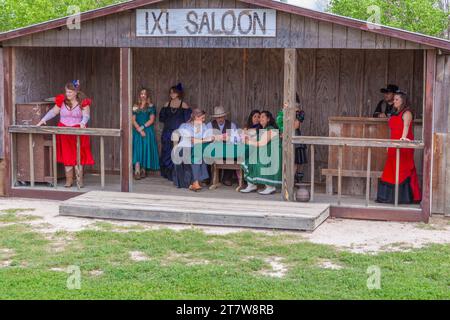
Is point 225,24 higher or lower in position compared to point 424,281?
higher

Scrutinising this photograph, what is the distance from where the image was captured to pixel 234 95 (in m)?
14.3

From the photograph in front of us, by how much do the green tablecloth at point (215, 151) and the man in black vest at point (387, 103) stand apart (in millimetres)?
2282

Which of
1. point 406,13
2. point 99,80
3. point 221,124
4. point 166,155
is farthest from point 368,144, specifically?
point 406,13

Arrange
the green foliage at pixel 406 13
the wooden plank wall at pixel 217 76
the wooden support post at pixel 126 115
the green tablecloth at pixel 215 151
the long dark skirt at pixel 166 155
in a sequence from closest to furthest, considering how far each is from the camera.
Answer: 1. the wooden support post at pixel 126 115
2. the green tablecloth at pixel 215 151
3. the wooden plank wall at pixel 217 76
4. the long dark skirt at pixel 166 155
5. the green foliage at pixel 406 13

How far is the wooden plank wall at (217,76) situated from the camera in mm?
14055

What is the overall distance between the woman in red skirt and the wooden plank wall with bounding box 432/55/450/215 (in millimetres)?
5337

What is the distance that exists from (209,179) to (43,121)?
2939mm

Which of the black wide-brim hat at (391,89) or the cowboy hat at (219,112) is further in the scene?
the cowboy hat at (219,112)

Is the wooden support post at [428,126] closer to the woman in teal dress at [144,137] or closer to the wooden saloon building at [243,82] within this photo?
the wooden saloon building at [243,82]

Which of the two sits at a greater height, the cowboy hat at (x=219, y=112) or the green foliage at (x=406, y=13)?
the green foliage at (x=406, y=13)

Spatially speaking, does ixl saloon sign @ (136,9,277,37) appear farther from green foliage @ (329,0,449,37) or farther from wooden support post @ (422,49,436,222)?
green foliage @ (329,0,449,37)

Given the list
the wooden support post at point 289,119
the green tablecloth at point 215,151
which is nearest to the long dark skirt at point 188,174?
the green tablecloth at point 215,151
